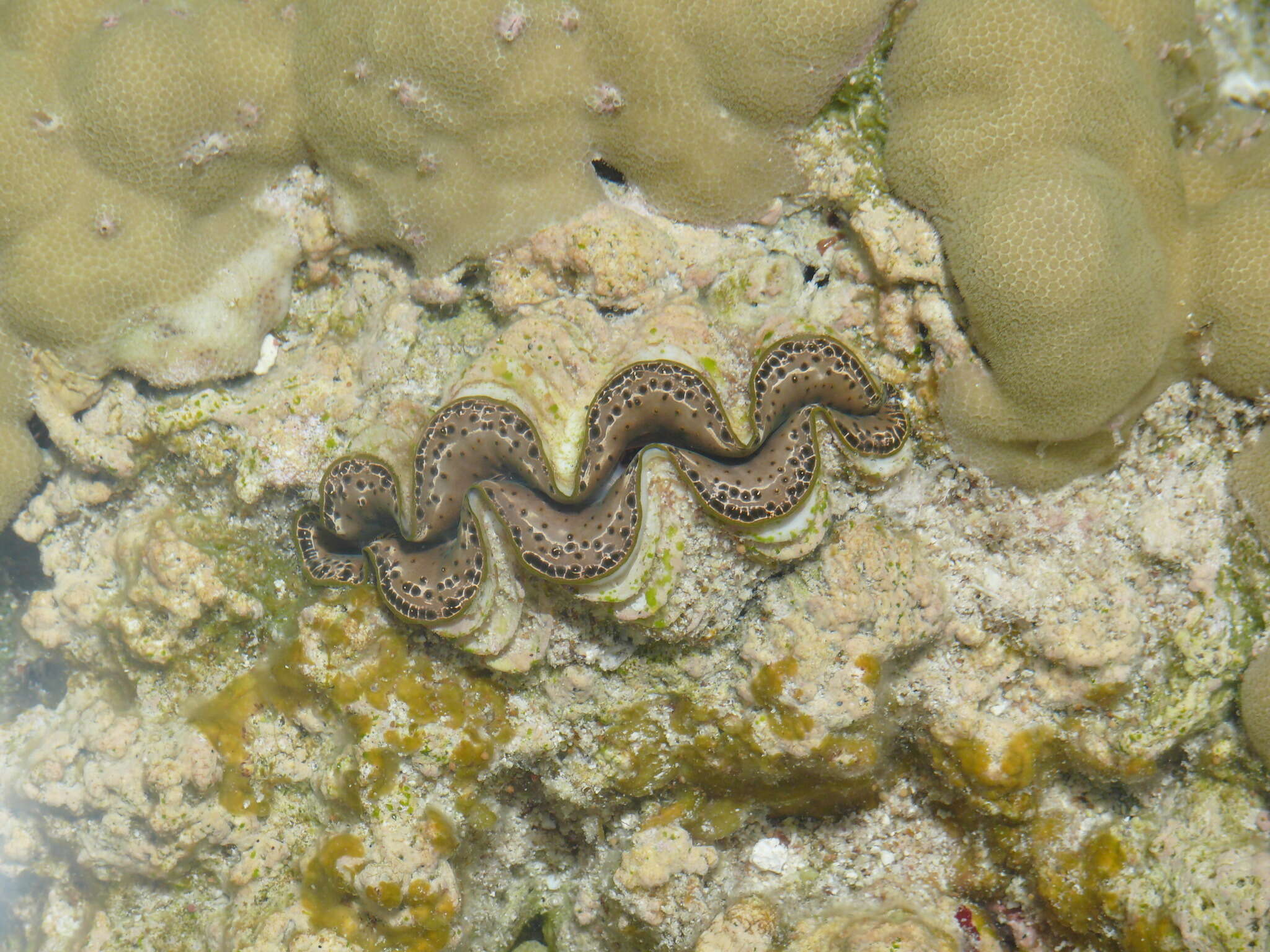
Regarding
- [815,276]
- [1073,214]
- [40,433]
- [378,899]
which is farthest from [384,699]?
[1073,214]

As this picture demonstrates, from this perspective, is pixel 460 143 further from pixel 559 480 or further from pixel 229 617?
pixel 229 617

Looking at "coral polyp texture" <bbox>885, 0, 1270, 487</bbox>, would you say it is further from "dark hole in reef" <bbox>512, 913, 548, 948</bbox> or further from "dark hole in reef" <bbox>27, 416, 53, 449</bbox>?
"dark hole in reef" <bbox>27, 416, 53, 449</bbox>

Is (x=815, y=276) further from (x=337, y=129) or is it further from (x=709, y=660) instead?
(x=337, y=129)

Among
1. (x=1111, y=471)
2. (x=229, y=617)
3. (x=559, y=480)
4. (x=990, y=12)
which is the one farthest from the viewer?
(x=229, y=617)

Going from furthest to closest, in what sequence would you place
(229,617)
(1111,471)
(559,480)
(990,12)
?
(229,617)
(1111,471)
(559,480)
(990,12)

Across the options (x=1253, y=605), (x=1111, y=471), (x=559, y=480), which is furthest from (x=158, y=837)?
(x=1253, y=605)

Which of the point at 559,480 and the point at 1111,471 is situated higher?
the point at 1111,471
